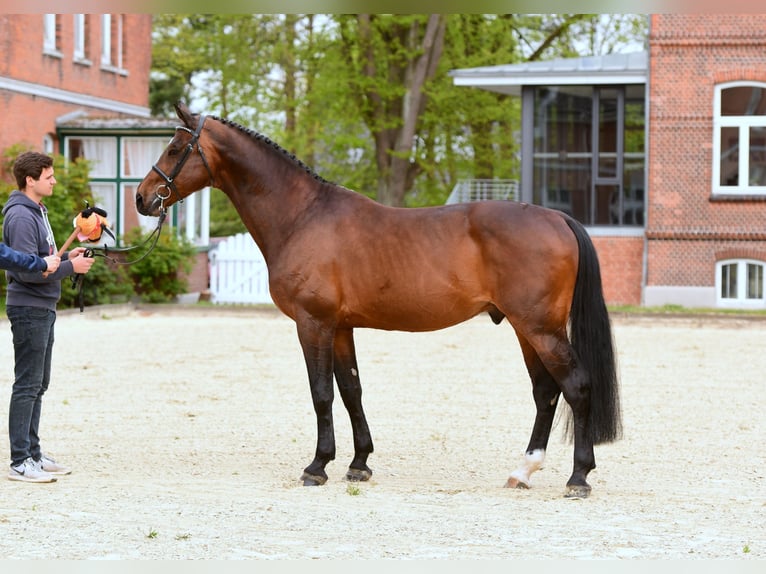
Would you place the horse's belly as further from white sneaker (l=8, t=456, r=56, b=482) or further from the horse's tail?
white sneaker (l=8, t=456, r=56, b=482)

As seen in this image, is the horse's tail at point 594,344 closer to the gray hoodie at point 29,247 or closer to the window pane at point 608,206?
the gray hoodie at point 29,247

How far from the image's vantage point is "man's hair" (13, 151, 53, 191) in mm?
7227

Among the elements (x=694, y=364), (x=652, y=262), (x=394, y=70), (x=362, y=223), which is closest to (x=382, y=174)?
(x=394, y=70)

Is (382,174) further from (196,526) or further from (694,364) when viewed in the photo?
(196,526)

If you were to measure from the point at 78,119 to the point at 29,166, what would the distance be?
57.9ft

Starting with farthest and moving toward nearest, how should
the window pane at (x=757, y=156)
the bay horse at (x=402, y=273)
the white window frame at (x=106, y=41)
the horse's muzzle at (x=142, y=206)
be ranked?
the white window frame at (x=106, y=41)
the window pane at (x=757, y=156)
the horse's muzzle at (x=142, y=206)
the bay horse at (x=402, y=273)

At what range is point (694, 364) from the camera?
1407 cm

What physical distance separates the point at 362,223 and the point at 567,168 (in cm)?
1694

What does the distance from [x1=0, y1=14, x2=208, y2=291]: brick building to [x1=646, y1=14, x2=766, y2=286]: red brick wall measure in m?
8.81

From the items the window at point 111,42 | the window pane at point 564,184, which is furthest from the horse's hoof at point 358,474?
the window at point 111,42

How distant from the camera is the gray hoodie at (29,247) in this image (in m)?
7.18

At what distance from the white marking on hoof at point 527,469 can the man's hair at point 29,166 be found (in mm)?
3288

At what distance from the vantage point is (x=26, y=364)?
7367 millimetres

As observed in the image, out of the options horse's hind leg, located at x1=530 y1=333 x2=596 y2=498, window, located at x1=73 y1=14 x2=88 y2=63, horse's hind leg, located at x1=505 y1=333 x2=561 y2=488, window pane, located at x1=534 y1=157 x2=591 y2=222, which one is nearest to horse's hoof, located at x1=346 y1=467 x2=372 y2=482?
horse's hind leg, located at x1=505 y1=333 x2=561 y2=488
